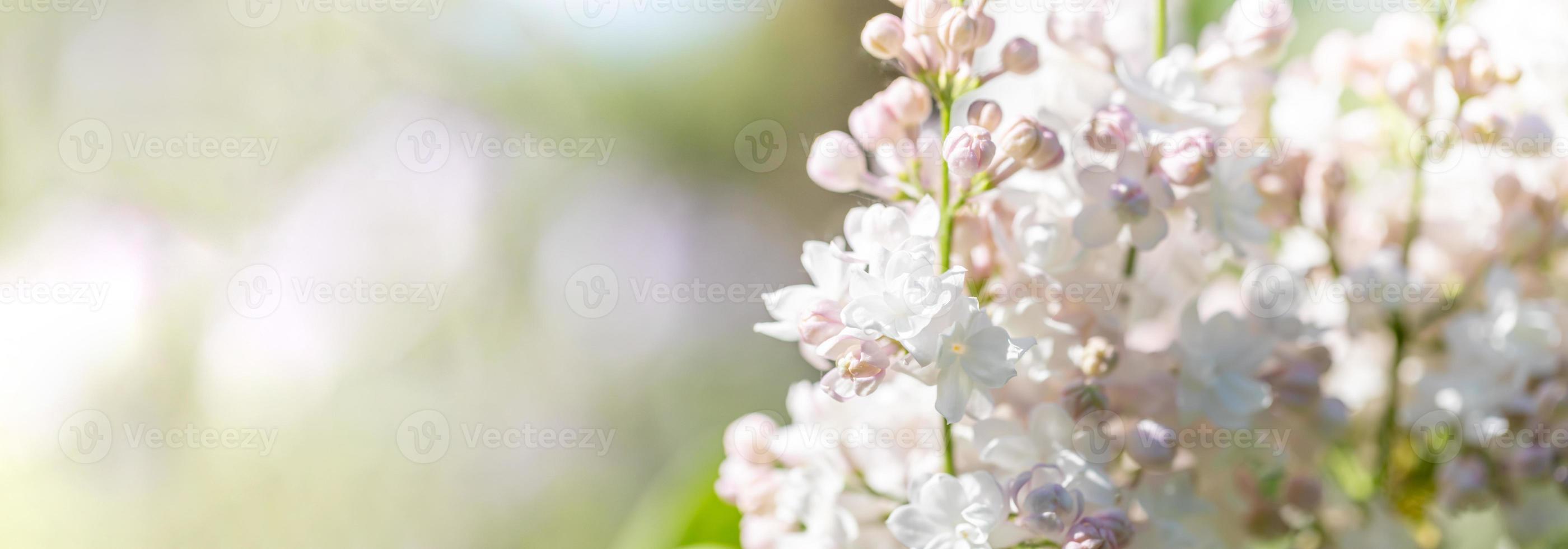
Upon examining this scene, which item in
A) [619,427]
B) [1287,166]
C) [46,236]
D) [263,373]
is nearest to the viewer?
[1287,166]

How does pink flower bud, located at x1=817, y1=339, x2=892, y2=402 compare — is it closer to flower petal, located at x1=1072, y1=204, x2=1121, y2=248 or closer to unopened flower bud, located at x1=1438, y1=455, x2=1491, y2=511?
flower petal, located at x1=1072, y1=204, x2=1121, y2=248

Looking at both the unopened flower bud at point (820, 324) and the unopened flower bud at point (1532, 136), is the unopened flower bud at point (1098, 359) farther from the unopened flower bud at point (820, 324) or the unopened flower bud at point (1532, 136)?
the unopened flower bud at point (1532, 136)

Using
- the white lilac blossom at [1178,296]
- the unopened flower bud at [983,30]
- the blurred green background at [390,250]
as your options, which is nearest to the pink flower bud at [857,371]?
the white lilac blossom at [1178,296]

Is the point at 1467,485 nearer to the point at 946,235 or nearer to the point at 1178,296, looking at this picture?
the point at 1178,296

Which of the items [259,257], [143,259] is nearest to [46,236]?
[143,259]

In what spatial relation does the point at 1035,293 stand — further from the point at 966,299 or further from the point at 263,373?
the point at 263,373

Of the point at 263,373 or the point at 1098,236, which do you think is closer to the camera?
the point at 1098,236

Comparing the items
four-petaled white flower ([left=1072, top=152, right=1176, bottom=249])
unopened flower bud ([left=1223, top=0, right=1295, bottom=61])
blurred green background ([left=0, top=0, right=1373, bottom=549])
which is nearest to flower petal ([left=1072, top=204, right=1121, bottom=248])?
four-petaled white flower ([left=1072, top=152, right=1176, bottom=249])
